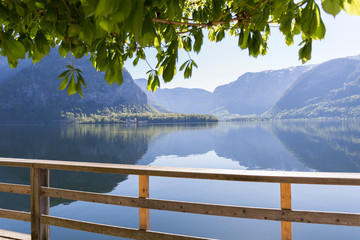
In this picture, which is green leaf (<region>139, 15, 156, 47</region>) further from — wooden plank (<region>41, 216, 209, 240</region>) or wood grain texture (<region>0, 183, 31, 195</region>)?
wood grain texture (<region>0, 183, 31, 195</region>)

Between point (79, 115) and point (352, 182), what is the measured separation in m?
117

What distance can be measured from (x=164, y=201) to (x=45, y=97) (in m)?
125

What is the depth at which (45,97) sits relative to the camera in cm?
11050

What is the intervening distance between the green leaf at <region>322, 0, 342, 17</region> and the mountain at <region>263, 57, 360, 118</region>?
158 m

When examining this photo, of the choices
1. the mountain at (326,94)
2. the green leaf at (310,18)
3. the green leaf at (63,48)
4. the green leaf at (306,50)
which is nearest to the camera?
the green leaf at (310,18)

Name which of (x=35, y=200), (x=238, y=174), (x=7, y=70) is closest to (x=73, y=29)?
(x=238, y=174)

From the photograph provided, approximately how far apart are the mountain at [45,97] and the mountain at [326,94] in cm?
10241

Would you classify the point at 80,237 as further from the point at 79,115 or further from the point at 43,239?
the point at 79,115

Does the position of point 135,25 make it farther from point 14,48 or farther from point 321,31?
point 14,48

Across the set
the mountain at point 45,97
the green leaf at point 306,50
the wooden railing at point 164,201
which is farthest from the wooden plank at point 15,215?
the mountain at point 45,97

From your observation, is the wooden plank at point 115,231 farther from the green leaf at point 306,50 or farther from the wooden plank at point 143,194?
the green leaf at point 306,50

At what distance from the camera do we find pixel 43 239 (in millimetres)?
2307

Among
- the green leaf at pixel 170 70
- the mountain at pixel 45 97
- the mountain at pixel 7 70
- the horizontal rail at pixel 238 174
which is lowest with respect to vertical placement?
the horizontal rail at pixel 238 174

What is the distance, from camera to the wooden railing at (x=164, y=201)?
1556mm
